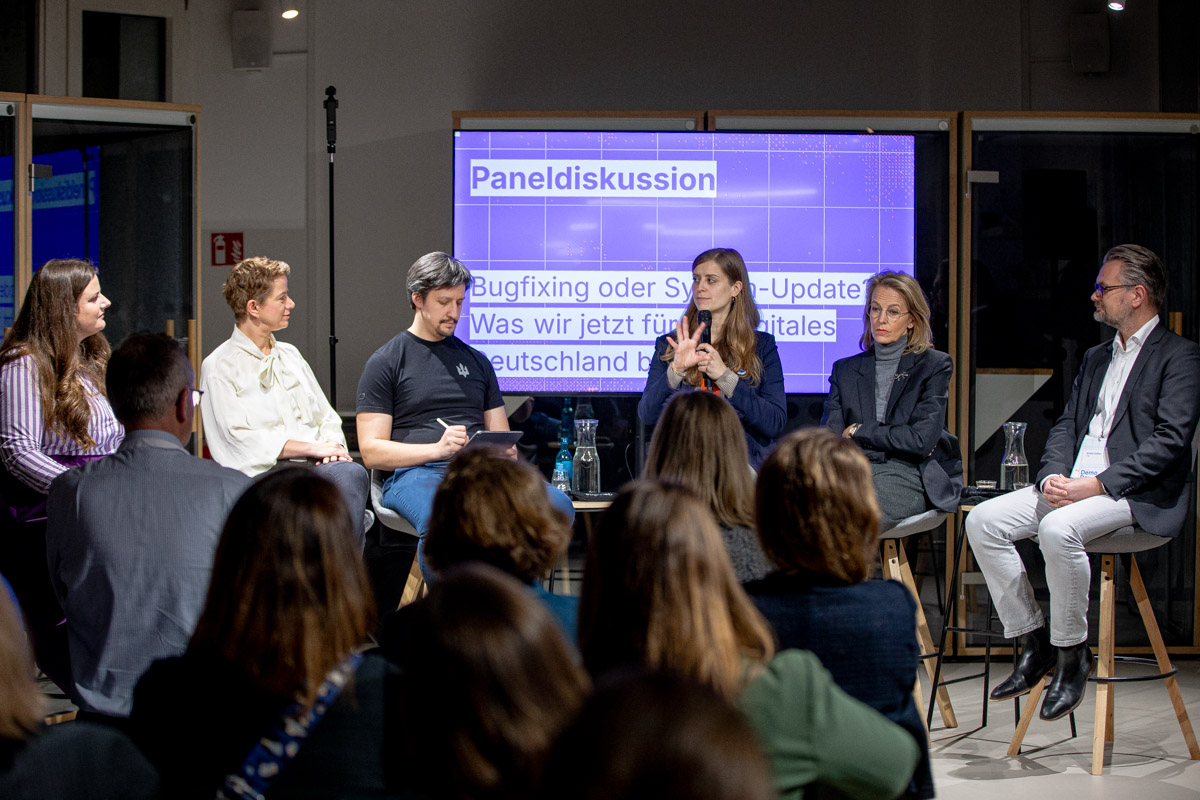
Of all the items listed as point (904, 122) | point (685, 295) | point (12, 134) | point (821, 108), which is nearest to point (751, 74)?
point (821, 108)

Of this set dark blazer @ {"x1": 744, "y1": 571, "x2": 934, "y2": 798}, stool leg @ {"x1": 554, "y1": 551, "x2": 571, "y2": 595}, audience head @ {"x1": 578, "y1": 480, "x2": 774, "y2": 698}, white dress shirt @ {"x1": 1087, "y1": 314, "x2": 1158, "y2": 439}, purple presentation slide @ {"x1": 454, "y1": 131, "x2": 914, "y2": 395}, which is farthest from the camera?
stool leg @ {"x1": 554, "y1": 551, "x2": 571, "y2": 595}

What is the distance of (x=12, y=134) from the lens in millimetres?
4582

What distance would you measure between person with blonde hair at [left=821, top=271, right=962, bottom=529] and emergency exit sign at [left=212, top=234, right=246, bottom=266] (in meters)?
3.05

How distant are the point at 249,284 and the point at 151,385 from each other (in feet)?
5.92

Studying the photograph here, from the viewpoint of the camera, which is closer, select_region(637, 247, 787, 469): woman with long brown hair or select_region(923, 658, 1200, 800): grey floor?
select_region(923, 658, 1200, 800): grey floor

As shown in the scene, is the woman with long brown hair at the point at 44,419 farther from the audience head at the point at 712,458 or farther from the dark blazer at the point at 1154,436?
the dark blazer at the point at 1154,436

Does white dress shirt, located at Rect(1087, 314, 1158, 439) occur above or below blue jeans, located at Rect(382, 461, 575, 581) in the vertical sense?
above

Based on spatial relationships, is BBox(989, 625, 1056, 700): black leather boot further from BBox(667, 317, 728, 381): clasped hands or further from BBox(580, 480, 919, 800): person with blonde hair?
BBox(580, 480, 919, 800): person with blonde hair

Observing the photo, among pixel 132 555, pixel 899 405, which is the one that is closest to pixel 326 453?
pixel 132 555

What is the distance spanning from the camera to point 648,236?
15.2 feet

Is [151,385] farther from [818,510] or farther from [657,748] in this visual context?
[657,748]

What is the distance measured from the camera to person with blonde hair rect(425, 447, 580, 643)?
173cm

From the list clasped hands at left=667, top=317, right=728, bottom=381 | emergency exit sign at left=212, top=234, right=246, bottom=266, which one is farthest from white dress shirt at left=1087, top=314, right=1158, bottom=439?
emergency exit sign at left=212, top=234, right=246, bottom=266

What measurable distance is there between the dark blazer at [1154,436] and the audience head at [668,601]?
2556mm
